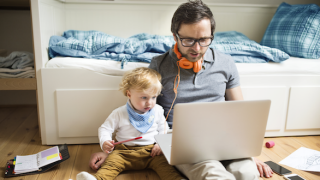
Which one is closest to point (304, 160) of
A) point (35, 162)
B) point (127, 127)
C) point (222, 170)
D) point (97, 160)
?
point (222, 170)

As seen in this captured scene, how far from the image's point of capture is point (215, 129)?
0.85 m

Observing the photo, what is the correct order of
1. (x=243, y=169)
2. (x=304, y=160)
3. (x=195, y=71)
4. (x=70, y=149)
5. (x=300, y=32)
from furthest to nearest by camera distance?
(x=300, y=32) → (x=70, y=149) → (x=304, y=160) → (x=195, y=71) → (x=243, y=169)

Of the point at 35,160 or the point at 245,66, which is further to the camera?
the point at 245,66

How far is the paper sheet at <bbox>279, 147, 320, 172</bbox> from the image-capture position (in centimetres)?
128

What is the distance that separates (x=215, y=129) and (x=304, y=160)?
81cm

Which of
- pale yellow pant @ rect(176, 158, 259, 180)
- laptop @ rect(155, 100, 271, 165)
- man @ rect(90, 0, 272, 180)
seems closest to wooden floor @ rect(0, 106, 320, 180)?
man @ rect(90, 0, 272, 180)

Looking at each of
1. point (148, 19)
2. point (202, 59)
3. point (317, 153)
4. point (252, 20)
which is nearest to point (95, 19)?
point (148, 19)

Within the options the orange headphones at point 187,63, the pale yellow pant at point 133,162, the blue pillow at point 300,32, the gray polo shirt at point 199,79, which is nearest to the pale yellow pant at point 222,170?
the pale yellow pant at point 133,162

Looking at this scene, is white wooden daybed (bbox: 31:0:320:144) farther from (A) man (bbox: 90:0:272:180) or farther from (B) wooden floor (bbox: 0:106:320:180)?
(A) man (bbox: 90:0:272:180)

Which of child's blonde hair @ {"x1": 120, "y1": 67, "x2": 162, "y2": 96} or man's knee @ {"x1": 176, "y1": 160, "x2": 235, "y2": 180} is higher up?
child's blonde hair @ {"x1": 120, "y1": 67, "x2": 162, "y2": 96}

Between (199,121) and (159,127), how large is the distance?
468 millimetres

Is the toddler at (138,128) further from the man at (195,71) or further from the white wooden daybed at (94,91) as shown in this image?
the white wooden daybed at (94,91)

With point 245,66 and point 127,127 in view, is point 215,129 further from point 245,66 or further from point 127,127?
point 245,66

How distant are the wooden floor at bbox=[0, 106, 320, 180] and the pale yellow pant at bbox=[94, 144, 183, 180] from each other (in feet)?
0.15
